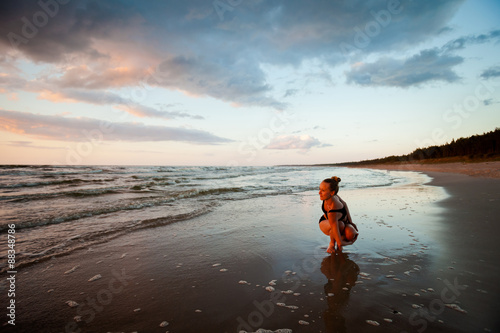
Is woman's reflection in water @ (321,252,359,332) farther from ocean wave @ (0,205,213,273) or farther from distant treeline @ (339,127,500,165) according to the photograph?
distant treeline @ (339,127,500,165)

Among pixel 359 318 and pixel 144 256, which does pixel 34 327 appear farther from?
pixel 359 318

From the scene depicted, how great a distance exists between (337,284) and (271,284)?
34.9 inches

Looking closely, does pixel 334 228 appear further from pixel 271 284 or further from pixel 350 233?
pixel 271 284

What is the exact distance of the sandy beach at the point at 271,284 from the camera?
7.84 ft

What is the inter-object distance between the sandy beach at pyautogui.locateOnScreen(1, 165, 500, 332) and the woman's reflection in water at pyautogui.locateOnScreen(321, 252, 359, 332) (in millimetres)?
15

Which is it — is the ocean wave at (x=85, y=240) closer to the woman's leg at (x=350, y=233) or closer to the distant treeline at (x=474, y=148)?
the woman's leg at (x=350, y=233)

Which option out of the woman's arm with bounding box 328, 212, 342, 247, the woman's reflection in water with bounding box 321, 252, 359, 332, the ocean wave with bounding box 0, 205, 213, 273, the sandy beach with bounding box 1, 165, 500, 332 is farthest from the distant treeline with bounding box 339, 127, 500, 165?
the ocean wave with bounding box 0, 205, 213, 273

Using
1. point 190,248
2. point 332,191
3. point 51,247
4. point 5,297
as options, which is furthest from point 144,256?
point 332,191

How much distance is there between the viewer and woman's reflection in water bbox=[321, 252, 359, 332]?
234 cm

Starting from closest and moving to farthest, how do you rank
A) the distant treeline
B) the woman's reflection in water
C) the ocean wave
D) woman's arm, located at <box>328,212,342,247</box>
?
the woman's reflection in water, woman's arm, located at <box>328,212,342,247</box>, the ocean wave, the distant treeline

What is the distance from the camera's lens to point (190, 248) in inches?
189

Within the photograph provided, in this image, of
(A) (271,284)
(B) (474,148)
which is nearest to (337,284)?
(A) (271,284)

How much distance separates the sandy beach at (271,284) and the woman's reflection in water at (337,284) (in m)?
0.01

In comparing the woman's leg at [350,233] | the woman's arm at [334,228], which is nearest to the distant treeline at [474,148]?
the woman's leg at [350,233]
